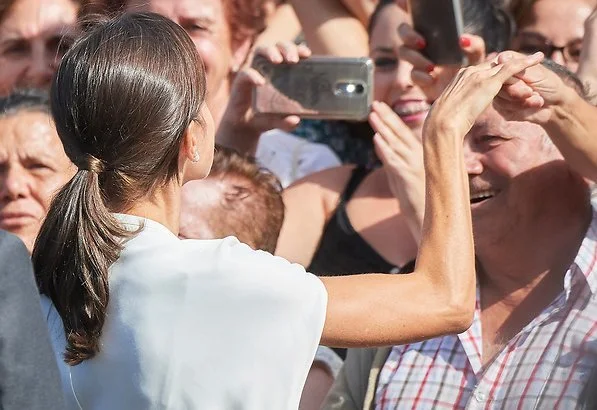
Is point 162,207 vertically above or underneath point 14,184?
above

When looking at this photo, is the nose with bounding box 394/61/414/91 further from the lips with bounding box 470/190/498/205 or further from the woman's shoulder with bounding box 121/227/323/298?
the woman's shoulder with bounding box 121/227/323/298

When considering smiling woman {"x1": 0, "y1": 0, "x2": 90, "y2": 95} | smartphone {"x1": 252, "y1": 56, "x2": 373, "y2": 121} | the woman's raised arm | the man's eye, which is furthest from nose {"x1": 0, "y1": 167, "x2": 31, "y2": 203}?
the woman's raised arm

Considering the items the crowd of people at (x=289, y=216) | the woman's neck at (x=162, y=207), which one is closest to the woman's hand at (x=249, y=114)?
the crowd of people at (x=289, y=216)

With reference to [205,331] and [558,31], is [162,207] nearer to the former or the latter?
[205,331]

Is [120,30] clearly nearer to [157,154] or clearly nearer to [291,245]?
[157,154]

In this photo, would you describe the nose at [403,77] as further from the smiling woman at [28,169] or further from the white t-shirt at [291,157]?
the smiling woman at [28,169]

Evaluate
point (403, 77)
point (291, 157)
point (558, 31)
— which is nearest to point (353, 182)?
point (403, 77)

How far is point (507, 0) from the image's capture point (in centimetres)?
349

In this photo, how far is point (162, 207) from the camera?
195 centimetres

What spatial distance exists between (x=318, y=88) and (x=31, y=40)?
32.0 inches

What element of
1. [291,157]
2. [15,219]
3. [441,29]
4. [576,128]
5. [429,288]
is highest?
[429,288]

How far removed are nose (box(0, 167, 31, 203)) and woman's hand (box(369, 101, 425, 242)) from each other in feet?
2.73

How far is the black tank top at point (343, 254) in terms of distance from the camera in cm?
307

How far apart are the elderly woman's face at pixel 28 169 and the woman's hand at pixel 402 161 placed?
2.45ft
